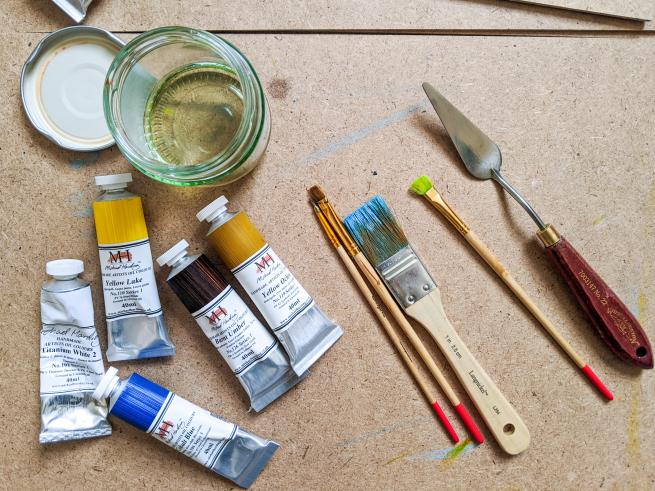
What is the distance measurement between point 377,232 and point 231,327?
A: 0.74 ft

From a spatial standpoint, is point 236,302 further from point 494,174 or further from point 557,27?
point 557,27

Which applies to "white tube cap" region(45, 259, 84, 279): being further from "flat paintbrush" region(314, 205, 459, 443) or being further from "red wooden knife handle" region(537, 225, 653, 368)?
"red wooden knife handle" region(537, 225, 653, 368)

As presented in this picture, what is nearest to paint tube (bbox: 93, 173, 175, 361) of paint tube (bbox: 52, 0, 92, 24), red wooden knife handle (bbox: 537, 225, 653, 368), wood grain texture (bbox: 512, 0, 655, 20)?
paint tube (bbox: 52, 0, 92, 24)

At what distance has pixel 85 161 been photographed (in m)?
0.69

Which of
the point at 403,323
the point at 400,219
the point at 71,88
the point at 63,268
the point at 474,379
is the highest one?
the point at 71,88

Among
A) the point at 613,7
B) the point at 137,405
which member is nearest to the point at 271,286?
the point at 137,405

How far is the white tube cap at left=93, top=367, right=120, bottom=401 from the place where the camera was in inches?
25.1

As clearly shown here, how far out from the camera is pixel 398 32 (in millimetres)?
701

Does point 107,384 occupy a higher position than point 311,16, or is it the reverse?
point 311,16

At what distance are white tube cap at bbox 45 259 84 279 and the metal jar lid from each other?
149 millimetres

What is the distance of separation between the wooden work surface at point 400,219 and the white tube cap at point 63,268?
1.3 inches

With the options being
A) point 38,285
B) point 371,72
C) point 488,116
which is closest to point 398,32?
point 371,72

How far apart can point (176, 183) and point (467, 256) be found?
387 millimetres

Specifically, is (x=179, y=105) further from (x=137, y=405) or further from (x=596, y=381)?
(x=596, y=381)
